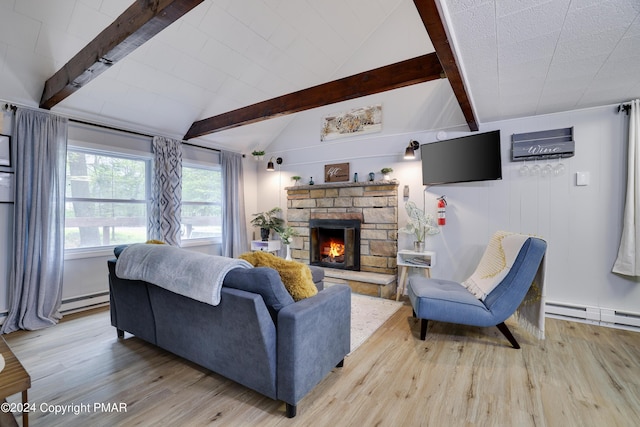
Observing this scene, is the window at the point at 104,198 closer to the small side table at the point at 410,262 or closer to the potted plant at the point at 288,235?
the potted plant at the point at 288,235

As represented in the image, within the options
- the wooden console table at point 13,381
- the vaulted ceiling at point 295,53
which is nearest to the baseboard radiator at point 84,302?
the vaulted ceiling at point 295,53

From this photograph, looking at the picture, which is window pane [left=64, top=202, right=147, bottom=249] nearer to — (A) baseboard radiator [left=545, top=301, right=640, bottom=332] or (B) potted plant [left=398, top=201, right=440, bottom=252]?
(B) potted plant [left=398, top=201, right=440, bottom=252]

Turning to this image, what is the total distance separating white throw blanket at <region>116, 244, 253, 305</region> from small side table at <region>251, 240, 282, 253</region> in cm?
270

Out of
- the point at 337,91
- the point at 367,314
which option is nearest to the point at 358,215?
the point at 367,314

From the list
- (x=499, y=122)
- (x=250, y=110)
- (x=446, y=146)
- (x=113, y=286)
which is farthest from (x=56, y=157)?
(x=499, y=122)

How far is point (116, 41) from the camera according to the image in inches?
79.7

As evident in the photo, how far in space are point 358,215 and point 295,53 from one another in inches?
92.9

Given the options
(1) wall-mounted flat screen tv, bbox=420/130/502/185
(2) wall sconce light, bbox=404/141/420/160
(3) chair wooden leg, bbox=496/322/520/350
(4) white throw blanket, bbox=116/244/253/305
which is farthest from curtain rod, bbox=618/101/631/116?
(4) white throw blanket, bbox=116/244/253/305

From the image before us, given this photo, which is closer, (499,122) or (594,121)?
(594,121)

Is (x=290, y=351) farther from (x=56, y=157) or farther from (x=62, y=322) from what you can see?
→ (x=56, y=157)

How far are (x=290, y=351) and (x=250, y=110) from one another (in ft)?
10.2

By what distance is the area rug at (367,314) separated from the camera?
2664mm

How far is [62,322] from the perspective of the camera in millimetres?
2994

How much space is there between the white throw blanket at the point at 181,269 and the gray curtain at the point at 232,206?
262 centimetres
